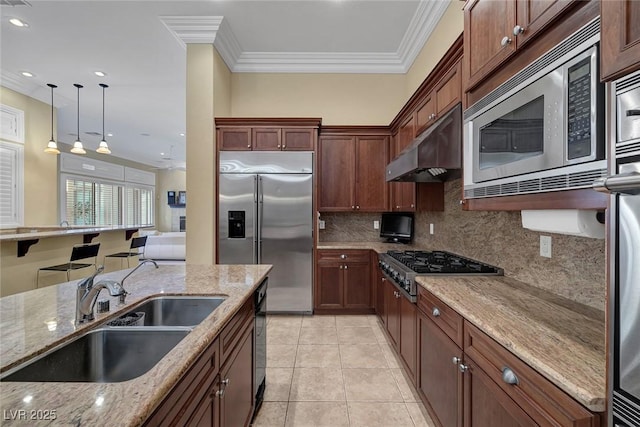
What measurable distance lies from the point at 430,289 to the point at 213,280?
1352 mm

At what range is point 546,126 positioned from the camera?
115 centimetres

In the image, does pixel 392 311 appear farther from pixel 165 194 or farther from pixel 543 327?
pixel 165 194

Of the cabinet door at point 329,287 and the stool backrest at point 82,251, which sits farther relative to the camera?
the stool backrest at point 82,251

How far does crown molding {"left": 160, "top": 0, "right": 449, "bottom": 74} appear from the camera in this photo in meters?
3.34

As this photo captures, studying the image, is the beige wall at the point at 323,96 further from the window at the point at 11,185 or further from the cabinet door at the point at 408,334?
the window at the point at 11,185

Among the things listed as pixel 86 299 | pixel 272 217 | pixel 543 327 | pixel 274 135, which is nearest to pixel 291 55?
pixel 274 135

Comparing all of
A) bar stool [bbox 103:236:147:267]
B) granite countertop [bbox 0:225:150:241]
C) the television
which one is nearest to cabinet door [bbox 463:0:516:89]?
the television

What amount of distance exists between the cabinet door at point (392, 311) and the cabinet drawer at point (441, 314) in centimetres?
63

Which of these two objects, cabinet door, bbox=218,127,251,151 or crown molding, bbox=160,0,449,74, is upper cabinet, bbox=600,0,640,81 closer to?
crown molding, bbox=160,0,449,74

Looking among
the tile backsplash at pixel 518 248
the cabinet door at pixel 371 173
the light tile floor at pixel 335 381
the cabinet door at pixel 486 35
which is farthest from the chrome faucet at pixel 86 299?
the cabinet door at pixel 371 173

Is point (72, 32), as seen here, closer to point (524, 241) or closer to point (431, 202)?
point (431, 202)

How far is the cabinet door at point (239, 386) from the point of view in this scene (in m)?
1.26

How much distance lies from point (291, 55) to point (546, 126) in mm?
3721

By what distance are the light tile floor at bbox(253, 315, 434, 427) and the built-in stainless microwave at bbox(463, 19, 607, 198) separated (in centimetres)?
162
